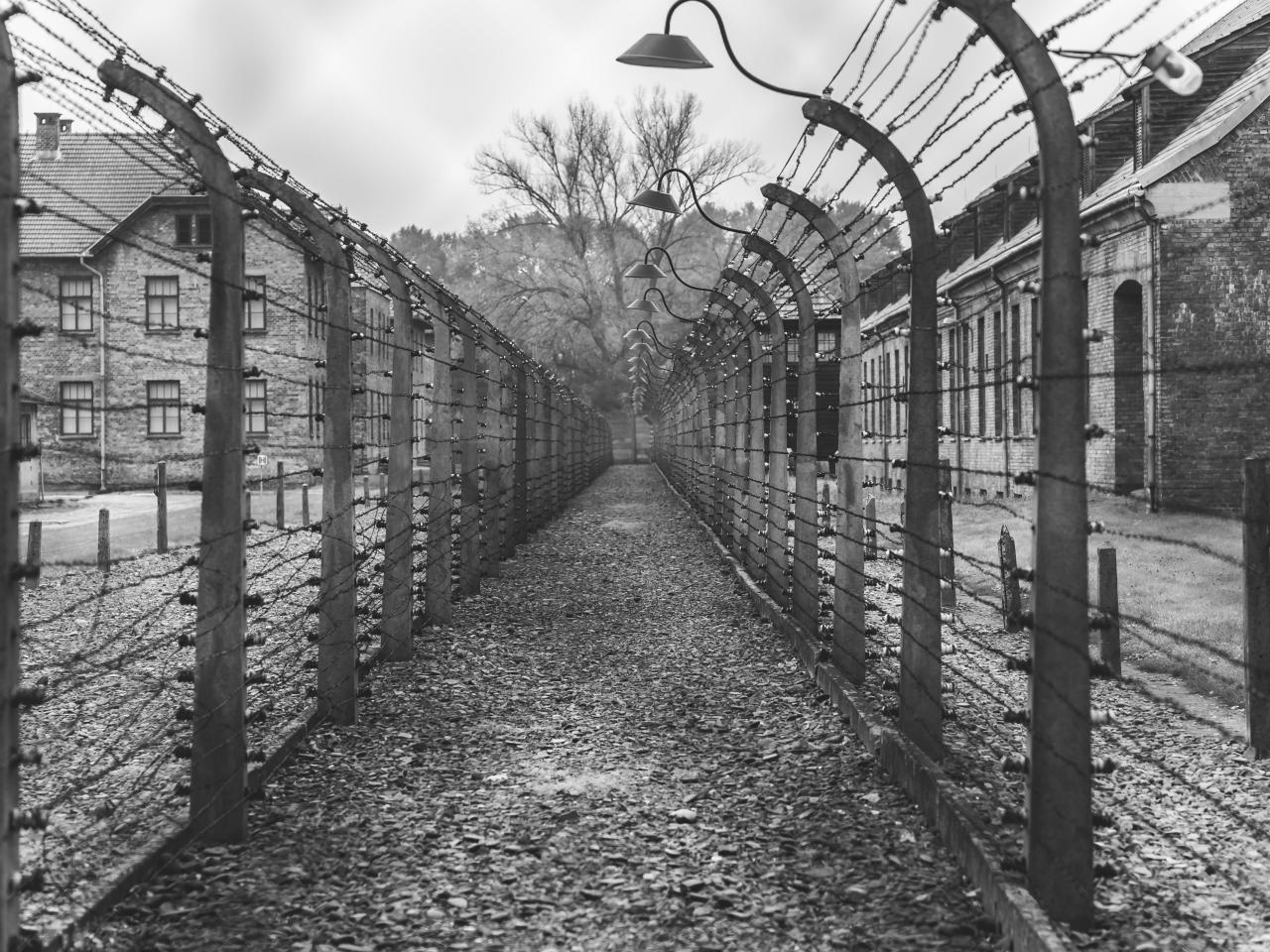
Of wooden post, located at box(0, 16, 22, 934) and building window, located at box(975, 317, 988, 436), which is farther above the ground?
building window, located at box(975, 317, 988, 436)

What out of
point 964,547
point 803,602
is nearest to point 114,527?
point 964,547

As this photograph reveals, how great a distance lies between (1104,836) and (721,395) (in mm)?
12061

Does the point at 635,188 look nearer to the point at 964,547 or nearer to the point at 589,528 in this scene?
the point at 589,528

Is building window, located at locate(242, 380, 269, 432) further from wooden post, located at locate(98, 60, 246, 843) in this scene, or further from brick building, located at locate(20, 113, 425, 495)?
wooden post, located at locate(98, 60, 246, 843)

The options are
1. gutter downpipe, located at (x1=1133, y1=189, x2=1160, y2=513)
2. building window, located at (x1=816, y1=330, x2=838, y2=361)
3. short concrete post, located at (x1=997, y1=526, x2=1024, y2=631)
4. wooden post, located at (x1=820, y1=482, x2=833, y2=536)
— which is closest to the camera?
wooden post, located at (x1=820, y1=482, x2=833, y2=536)

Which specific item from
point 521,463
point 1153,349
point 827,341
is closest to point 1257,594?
point 521,463

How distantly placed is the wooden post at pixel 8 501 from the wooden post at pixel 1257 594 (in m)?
5.26

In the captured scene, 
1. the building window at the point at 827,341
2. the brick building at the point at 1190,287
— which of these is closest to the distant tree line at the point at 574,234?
the building window at the point at 827,341

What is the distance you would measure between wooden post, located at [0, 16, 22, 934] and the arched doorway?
19106 millimetres

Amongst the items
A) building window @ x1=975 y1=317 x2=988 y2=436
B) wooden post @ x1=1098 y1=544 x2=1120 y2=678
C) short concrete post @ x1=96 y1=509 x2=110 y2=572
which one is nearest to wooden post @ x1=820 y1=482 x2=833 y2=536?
wooden post @ x1=1098 y1=544 x2=1120 y2=678

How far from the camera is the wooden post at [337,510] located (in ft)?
22.4

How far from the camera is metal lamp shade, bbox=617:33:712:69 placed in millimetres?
7531

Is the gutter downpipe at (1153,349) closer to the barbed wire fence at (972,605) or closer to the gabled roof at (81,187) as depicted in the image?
the barbed wire fence at (972,605)

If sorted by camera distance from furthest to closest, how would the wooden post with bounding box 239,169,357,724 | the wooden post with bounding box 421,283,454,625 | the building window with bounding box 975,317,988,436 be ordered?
the building window with bounding box 975,317,988,436 < the wooden post with bounding box 421,283,454,625 < the wooden post with bounding box 239,169,357,724
